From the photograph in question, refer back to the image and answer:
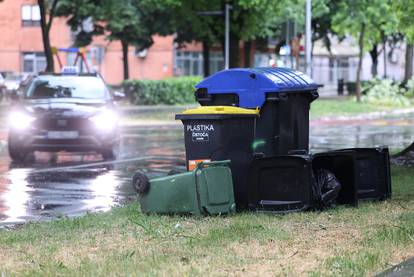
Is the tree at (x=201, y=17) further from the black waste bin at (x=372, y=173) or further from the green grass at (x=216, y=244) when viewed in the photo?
the green grass at (x=216, y=244)

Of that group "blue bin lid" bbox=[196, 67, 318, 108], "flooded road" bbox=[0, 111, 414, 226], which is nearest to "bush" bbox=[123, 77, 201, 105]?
"flooded road" bbox=[0, 111, 414, 226]

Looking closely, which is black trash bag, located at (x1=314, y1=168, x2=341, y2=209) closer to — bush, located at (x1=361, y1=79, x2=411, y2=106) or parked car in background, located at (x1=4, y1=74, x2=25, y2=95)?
bush, located at (x1=361, y1=79, x2=411, y2=106)

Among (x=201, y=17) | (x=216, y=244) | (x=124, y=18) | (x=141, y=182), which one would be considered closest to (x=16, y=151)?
(x=141, y=182)

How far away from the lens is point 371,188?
955 cm

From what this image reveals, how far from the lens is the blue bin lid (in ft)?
29.9

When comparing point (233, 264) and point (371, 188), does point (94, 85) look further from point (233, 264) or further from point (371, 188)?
point (233, 264)

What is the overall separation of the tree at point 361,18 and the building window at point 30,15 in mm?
28754

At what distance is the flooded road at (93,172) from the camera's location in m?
10.5

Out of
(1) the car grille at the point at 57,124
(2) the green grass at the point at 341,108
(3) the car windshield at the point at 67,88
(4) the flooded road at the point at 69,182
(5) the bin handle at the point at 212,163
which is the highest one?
(3) the car windshield at the point at 67,88

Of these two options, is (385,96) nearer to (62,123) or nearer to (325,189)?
(62,123)

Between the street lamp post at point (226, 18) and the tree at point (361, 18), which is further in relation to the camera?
the tree at point (361, 18)

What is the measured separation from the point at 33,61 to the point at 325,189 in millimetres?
59082

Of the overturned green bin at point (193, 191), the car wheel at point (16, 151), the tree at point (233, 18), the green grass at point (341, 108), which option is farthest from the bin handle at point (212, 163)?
the tree at point (233, 18)

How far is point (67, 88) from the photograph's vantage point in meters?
17.1
